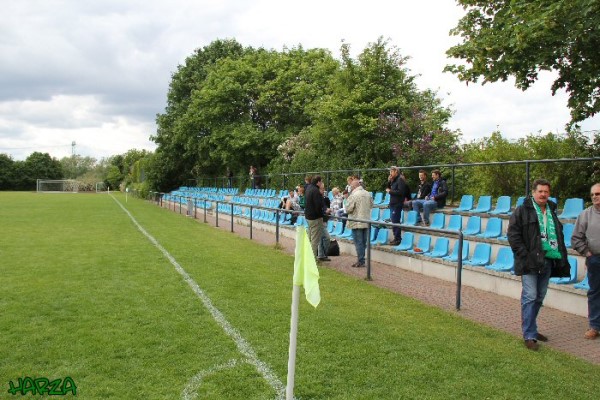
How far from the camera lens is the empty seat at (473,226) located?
34.5 feet

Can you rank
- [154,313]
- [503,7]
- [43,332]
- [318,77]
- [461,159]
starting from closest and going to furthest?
[43,332], [154,313], [503,7], [461,159], [318,77]

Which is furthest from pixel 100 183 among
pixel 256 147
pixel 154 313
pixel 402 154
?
pixel 154 313

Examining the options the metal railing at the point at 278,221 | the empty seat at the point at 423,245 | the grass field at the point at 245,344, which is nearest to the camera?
the grass field at the point at 245,344

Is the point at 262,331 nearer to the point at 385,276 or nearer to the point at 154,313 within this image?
the point at 154,313

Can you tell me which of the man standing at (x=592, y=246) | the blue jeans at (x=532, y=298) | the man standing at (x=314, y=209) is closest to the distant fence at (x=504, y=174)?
the man standing at (x=592, y=246)

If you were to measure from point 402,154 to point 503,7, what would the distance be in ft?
20.5

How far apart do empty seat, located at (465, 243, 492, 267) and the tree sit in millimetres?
4063

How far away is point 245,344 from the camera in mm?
5480

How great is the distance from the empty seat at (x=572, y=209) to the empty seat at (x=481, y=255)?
4.96ft

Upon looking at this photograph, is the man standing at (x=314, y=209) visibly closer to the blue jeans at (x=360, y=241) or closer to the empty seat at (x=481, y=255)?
the blue jeans at (x=360, y=241)

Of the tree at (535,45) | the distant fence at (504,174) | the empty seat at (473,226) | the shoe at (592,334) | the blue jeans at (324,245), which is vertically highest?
the tree at (535,45)

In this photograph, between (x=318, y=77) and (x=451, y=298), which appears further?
(x=318, y=77)

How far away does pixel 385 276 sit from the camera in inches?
393

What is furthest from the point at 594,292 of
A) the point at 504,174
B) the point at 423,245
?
the point at 504,174
